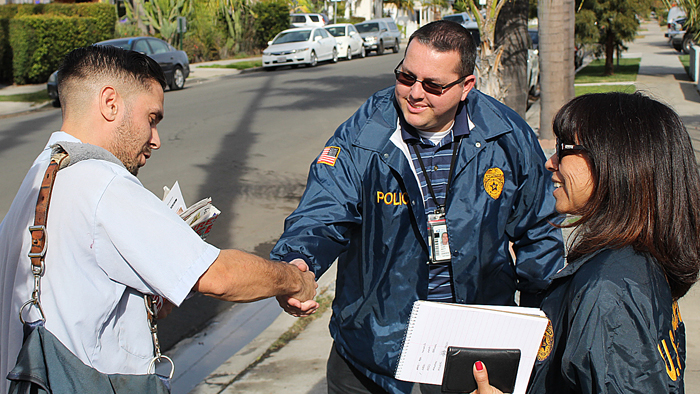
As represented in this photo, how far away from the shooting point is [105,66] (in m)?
2.02

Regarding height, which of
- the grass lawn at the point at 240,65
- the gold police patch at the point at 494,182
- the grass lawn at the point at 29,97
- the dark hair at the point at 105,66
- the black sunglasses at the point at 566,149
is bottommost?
the grass lawn at the point at 29,97

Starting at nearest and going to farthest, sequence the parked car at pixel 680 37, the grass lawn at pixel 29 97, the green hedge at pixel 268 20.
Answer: the grass lawn at pixel 29 97, the parked car at pixel 680 37, the green hedge at pixel 268 20

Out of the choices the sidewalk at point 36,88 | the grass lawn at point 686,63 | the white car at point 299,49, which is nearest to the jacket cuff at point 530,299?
the sidewalk at point 36,88

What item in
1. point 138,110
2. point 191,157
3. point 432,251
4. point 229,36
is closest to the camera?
point 138,110

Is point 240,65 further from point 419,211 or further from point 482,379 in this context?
point 482,379

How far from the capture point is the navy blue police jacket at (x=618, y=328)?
1584 mm

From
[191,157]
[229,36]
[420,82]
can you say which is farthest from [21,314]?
[229,36]

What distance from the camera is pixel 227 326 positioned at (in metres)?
4.95

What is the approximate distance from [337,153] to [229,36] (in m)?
29.9

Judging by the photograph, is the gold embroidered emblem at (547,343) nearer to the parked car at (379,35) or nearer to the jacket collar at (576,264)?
the jacket collar at (576,264)

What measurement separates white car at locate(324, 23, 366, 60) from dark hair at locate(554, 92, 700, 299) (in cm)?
2762

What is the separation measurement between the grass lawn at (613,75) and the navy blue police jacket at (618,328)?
1712 centimetres

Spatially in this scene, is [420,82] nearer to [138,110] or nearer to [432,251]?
[432,251]

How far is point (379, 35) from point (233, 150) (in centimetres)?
2408
